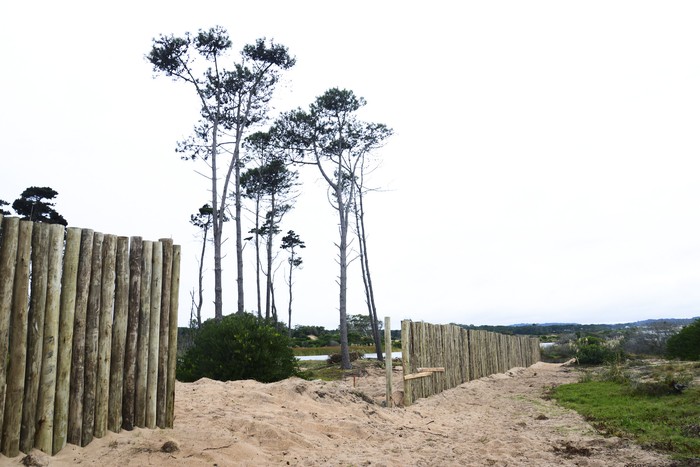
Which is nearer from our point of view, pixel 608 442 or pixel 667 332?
pixel 608 442

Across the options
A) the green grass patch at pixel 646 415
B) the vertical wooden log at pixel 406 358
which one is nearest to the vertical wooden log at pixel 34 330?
the green grass patch at pixel 646 415

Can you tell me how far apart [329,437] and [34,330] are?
3.44 meters

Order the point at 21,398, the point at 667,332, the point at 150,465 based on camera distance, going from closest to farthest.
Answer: the point at 21,398 → the point at 150,465 → the point at 667,332

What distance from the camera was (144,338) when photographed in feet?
17.6

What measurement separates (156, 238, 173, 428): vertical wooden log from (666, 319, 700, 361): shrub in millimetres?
16987

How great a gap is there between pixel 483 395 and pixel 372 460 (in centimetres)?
791

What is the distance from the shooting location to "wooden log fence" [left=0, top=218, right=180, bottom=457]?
4.29m

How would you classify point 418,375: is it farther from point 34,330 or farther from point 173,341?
point 34,330

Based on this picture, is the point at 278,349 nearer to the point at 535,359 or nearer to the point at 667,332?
the point at 535,359

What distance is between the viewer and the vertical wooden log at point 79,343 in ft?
15.2

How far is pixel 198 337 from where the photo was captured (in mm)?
10141

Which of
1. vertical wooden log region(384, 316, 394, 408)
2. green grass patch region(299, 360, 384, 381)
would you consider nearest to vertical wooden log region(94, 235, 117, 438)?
vertical wooden log region(384, 316, 394, 408)

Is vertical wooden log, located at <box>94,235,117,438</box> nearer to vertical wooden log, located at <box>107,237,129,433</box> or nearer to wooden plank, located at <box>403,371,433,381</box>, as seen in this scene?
vertical wooden log, located at <box>107,237,129,433</box>

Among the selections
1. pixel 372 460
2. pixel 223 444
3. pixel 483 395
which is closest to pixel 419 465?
pixel 372 460
